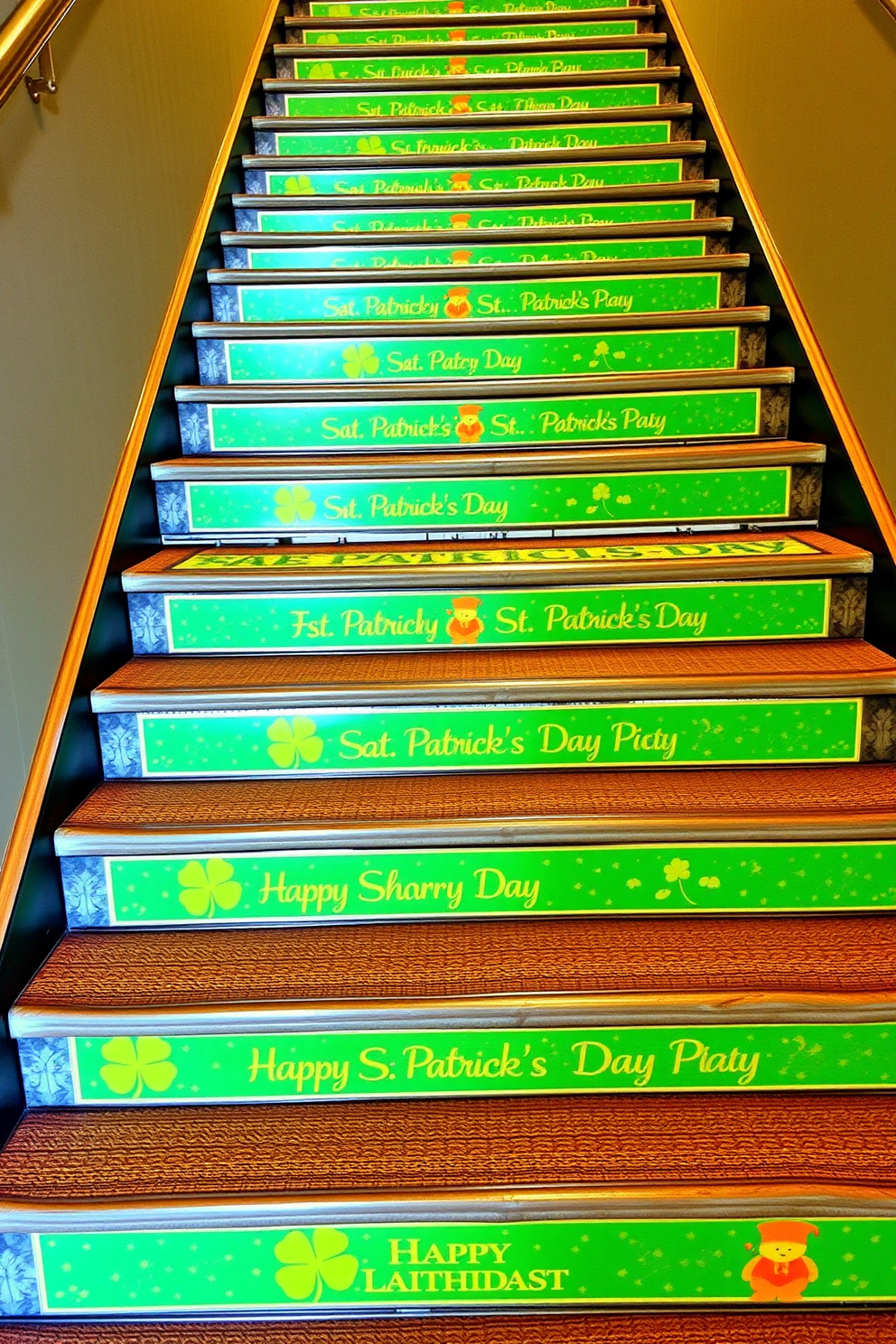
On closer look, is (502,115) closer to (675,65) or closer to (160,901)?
(675,65)

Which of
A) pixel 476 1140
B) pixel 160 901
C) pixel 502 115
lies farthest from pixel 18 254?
pixel 502 115

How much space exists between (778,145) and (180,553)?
1851mm

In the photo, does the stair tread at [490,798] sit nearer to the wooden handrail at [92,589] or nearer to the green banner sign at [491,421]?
the wooden handrail at [92,589]

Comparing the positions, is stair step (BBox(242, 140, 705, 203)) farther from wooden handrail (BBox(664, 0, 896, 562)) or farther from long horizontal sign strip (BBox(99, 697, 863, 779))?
long horizontal sign strip (BBox(99, 697, 863, 779))

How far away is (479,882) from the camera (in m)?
1.54

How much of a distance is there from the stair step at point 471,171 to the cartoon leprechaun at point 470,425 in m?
1.08

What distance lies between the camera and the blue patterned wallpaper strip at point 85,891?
1.52 m

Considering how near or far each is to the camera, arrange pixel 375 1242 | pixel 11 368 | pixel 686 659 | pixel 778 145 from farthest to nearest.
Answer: pixel 778 145, pixel 686 659, pixel 11 368, pixel 375 1242

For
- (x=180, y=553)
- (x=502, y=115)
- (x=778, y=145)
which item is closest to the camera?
(x=180, y=553)

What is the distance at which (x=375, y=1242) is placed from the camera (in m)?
1.23

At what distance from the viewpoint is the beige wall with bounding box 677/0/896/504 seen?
188 centimetres

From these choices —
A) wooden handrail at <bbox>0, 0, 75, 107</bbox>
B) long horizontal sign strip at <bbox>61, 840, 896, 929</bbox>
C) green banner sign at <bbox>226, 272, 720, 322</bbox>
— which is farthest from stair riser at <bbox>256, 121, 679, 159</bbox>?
long horizontal sign strip at <bbox>61, 840, 896, 929</bbox>

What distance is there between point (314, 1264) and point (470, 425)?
1705mm

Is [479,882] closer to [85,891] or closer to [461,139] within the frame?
[85,891]
